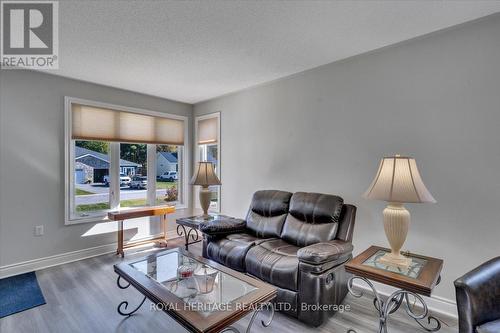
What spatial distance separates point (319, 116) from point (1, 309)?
12.1 ft

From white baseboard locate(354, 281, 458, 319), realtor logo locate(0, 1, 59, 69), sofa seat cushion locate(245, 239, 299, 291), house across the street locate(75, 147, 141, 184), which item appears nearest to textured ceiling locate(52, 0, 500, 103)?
Result: realtor logo locate(0, 1, 59, 69)

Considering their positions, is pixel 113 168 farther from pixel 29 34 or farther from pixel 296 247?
pixel 296 247

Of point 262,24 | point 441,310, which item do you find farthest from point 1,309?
point 441,310

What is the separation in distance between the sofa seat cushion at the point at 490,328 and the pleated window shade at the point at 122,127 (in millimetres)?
4293

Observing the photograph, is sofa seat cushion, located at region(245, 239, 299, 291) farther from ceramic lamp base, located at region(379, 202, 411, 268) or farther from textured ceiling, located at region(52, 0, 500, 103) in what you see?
textured ceiling, located at region(52, 0, 500, 103)

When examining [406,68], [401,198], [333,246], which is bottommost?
[333,246]

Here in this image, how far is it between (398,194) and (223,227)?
1.88 m

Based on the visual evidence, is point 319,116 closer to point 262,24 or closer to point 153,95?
point 262,24

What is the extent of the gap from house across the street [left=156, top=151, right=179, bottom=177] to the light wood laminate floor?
2151mm

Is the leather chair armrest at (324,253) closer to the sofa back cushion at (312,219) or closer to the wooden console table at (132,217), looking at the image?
the sofa back cushion at (312,219)

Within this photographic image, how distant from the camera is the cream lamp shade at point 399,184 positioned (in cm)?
173

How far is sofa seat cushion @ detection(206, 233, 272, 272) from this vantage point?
2.52m

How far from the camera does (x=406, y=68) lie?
243 centimetres

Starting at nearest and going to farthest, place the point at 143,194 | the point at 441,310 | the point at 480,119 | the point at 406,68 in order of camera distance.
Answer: the point at 480,119
the point at 441,310
the point at 406,68
the point at 143,194
